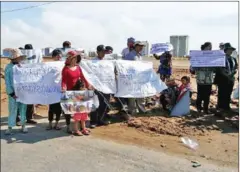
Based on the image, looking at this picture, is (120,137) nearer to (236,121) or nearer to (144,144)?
(144,144)

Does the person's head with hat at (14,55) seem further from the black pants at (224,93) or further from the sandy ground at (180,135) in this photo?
the black pants at (224,93)

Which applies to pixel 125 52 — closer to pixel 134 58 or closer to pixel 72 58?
pixel 134 58

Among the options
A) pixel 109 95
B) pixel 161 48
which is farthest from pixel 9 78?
pixel 161 48

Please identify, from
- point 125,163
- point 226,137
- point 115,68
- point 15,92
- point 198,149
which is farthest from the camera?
point 115,68

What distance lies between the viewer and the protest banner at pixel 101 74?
8.38m

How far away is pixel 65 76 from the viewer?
25.1 feet

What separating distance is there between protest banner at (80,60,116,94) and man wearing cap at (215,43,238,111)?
252cm

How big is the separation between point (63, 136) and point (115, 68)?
1938 mm

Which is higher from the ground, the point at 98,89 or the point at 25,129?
the point at 98,89

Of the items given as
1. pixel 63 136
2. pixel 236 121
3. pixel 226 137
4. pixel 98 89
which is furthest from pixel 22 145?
pixel 236 121

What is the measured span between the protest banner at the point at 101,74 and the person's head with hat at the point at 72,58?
2.01 ft

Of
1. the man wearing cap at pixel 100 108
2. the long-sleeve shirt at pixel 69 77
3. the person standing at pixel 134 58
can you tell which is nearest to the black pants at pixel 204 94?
the person standing at pixel 134 58

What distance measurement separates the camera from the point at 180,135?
7699 millimetres

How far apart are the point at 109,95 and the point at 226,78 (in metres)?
2.76
